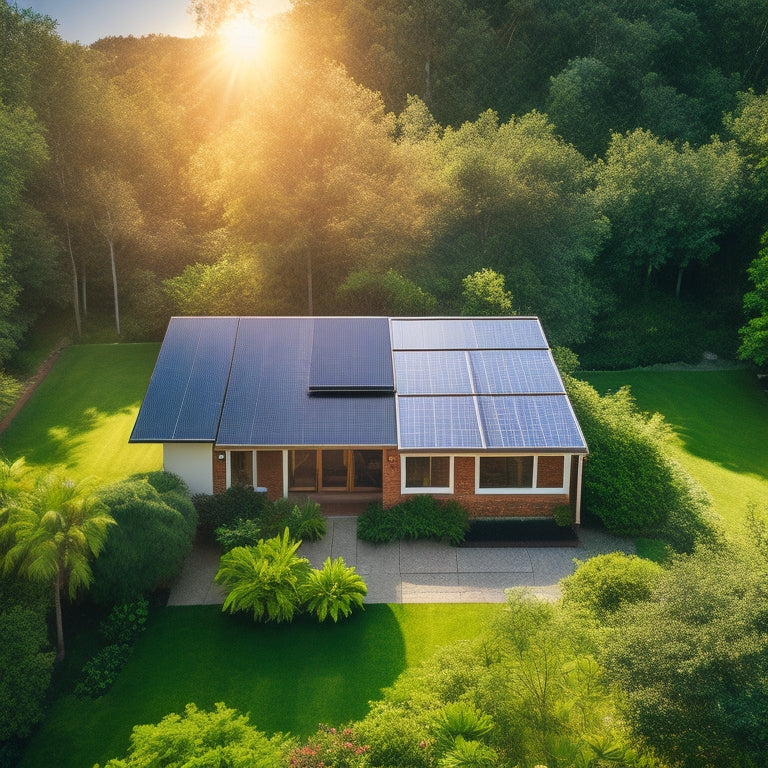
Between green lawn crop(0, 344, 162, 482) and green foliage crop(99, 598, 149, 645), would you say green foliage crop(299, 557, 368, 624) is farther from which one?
green lawn crop(0, 344, 162, 482)

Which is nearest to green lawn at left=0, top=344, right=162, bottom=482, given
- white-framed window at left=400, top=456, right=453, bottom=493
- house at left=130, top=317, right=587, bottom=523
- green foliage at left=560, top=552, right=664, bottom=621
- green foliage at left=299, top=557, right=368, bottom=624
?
house at left=130, top=317, right=587, bottom=523

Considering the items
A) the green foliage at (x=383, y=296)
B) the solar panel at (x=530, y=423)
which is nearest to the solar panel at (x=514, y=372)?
the solar panel at (x=530, y=423)

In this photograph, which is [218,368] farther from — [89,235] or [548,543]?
[89,235]

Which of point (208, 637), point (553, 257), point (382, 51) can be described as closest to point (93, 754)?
point (208, 637)

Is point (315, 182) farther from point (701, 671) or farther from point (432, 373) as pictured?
point (701, 671)

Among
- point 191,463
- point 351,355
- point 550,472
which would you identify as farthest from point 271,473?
point 550,472

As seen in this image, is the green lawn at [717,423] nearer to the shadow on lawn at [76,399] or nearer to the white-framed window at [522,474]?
the white-framed window at [522,474]
